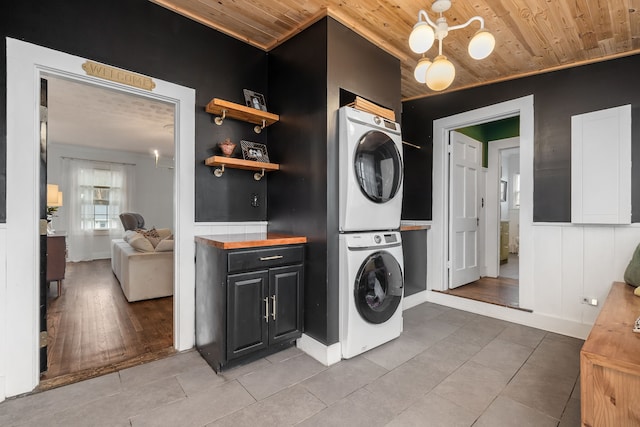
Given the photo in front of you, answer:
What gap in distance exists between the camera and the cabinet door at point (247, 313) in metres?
2.02

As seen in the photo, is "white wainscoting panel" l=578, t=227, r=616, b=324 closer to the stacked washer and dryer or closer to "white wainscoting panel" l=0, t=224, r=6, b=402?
the stacked washer and dryer

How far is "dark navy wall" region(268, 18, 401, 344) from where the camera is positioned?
222cm

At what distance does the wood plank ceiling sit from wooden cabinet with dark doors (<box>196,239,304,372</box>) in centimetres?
174

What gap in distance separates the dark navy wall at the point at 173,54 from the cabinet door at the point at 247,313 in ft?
2.33

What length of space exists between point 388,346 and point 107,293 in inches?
147

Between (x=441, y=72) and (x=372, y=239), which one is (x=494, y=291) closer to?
(x=372, y=239)

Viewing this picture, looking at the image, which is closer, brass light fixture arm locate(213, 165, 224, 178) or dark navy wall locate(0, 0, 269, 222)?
dark navy wall locate(0, 0, 269, 222)

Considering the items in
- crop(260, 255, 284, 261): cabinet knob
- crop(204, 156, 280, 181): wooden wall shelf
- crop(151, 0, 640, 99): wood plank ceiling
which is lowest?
crop(260, 255, 284, 261): cabinet knob

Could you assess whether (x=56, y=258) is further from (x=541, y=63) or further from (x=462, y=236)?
(x=541, y=63)

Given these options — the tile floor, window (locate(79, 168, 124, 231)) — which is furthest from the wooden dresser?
window (locate(79, 168, 124, 231))

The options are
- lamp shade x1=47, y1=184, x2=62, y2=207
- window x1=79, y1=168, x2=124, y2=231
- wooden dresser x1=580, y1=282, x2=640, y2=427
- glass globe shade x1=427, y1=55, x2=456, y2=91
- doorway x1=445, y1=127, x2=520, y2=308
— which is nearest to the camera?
wooden dresser x1=580, y1=282, x2=640, y2=427

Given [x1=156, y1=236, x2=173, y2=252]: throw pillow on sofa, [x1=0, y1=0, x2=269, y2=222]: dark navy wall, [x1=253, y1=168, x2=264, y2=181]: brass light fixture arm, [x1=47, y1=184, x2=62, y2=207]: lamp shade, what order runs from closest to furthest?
1. [x1=0, y1=0, x2=269, y2=222]: dark navy wall
2. [x1=253, y1=168, x2=264, y2=181]: brass light fixture arm
3. [x1=156, y1=236, x2=173, y2=252]: throw pillow on sofa
4. [x1=47, y1=184, x2=62, y2=207]: lamp shade

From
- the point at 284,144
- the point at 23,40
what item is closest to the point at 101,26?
the point at 23,40

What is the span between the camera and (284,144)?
262 cm
